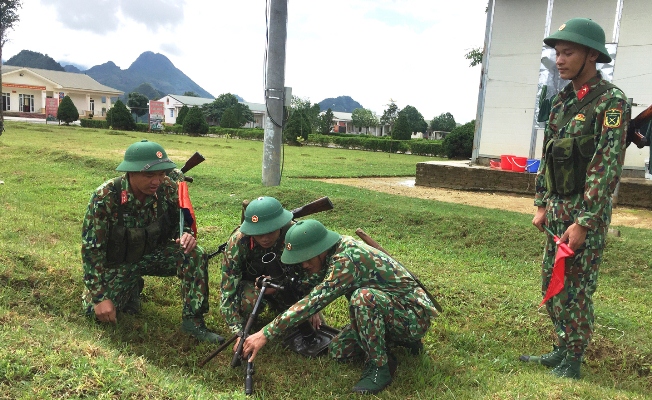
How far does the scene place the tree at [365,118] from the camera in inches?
2858

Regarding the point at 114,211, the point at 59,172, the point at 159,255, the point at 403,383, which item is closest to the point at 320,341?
the point at 403,383

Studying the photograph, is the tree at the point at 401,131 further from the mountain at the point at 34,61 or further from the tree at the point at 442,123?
the mountain at the point at 34,61

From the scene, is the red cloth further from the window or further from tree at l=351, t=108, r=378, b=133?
tree at l=351, t=108, r=378, b=133

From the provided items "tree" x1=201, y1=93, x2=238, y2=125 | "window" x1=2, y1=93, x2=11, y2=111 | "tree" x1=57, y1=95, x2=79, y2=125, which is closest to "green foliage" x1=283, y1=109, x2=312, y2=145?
"tree" x1=57, y1=95, x2=79, y2=125

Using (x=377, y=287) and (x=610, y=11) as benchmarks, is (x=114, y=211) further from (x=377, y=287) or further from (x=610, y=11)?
(x=610, y=11)

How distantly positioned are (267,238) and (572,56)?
223cm

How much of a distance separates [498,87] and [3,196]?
471 inches

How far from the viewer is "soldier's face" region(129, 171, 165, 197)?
360 centimetres

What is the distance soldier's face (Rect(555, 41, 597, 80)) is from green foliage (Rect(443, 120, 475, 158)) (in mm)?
21374

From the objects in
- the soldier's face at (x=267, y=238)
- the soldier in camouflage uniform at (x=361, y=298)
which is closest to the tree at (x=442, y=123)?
the soldier's face at (x=267, y=238)

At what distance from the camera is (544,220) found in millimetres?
3475

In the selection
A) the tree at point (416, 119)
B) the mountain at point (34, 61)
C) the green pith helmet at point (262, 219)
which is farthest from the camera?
the mountain at point (34, 61)

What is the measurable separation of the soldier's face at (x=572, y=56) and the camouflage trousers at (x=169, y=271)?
2781 millimetres

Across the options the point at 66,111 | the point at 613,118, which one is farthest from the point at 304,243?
the point at 66,111
